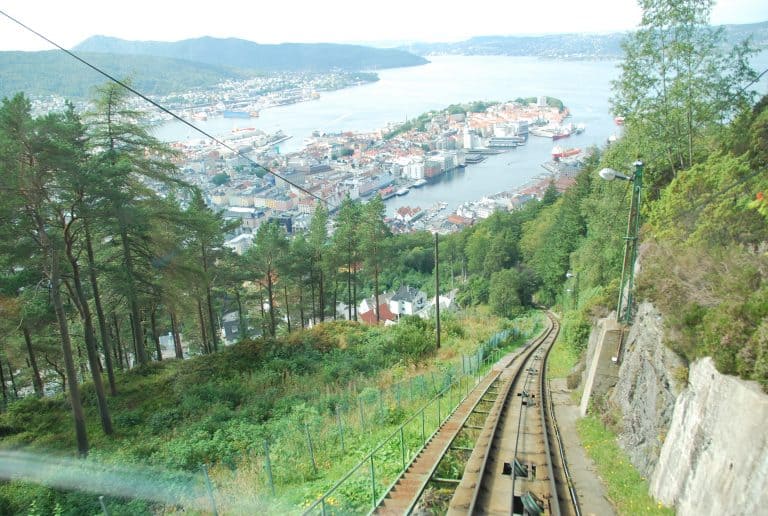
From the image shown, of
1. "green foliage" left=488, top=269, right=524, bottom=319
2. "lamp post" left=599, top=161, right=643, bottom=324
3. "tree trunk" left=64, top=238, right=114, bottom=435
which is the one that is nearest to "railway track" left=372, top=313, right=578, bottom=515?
"lamp post" left=599, top=161, right=643, bottom=324

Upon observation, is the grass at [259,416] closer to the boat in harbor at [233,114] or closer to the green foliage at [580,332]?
the green foliage at [580,332]

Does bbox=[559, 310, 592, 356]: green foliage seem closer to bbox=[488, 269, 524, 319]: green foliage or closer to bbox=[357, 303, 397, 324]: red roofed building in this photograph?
bbox=[488, 269, 524, 319]: green foliage

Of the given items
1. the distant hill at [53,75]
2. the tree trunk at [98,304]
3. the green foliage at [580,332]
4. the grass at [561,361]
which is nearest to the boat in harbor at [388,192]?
the distant hill at [53,75]

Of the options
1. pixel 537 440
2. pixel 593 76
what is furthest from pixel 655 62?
pixel 593 76

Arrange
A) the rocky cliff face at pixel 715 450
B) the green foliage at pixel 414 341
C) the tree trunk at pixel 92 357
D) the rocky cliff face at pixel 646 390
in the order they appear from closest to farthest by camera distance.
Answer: the rocky cliff face at pixel 715 450, the rocky cliff face at pixel 646 390, the tree trunk at pixel 92 357, the green foliage at pixel 414 341

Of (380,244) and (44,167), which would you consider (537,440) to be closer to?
(44,167)

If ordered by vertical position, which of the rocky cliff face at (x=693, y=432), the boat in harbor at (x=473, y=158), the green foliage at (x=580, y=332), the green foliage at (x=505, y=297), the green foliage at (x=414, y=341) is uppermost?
the rocky cliff face at (x=693, y=432)
